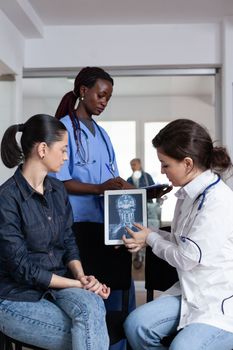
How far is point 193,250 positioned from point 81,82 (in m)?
0.98

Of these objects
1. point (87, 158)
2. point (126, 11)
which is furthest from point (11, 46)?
point (87, 158)

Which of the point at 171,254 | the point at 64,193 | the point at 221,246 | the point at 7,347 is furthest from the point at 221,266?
the point at 7,347

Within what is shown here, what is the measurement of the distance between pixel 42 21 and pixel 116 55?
693 millimetres

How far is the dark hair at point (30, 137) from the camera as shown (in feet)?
5.69

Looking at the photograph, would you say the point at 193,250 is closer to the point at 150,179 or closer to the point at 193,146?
the point at 193,146

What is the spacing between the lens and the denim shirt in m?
1.60

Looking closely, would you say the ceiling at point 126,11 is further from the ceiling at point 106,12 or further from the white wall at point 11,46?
the white wall at point 11,46

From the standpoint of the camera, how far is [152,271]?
6.92 feet

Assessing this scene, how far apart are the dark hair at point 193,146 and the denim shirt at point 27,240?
0.46m

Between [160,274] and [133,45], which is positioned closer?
[160,274]

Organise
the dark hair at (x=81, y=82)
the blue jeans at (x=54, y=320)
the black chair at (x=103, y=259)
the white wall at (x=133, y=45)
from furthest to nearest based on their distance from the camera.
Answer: the white wall at (x=133, y=45)
the dark hair at (x=81, y=82)
the black chair at (x=103, y=259)
the blue jeans at (x=54, y=320)

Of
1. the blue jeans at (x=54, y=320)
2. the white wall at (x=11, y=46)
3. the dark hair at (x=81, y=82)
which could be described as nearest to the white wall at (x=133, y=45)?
the white wall at (x=11, y=46)

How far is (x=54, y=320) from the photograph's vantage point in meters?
1.61

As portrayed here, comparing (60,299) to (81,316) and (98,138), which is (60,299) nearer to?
(81,316)
